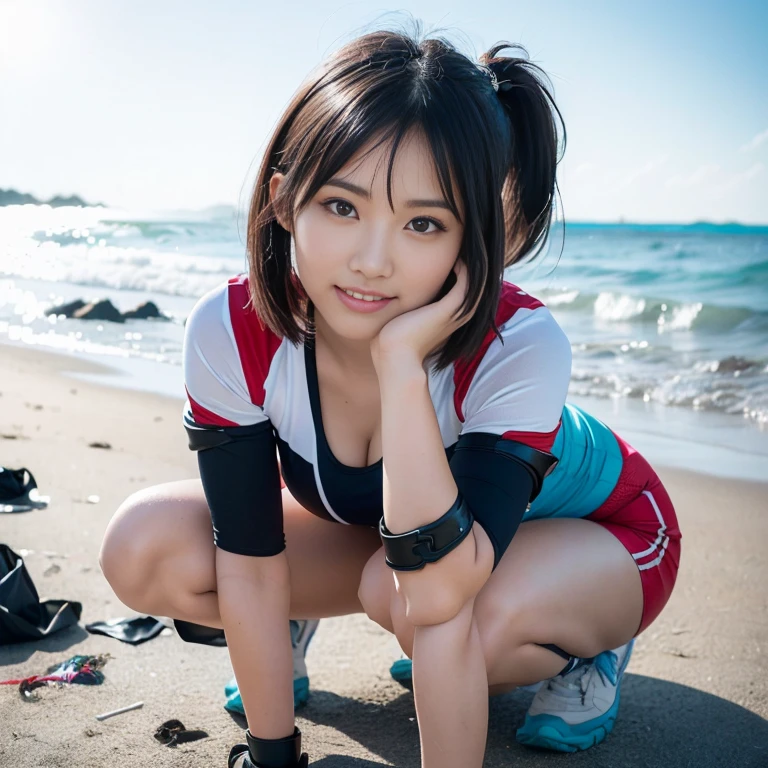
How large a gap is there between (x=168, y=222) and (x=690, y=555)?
2994 cm

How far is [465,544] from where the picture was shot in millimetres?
1865

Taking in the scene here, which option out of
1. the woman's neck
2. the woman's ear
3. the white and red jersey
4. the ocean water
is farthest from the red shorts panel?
the woman's ear

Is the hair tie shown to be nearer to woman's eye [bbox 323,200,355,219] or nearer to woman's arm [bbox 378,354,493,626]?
woman's eye [bbox 323,200,355,219]

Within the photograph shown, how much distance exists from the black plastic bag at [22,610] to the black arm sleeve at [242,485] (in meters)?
0.92

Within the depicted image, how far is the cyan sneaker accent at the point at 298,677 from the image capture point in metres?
2.48

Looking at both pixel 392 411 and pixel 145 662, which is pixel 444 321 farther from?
pixel 145 662

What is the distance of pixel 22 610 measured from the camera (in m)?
2.78

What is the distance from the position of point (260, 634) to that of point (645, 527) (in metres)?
1.04

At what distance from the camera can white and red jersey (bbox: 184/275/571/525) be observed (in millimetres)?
2027

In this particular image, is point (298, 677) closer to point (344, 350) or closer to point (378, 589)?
point (378, 589)

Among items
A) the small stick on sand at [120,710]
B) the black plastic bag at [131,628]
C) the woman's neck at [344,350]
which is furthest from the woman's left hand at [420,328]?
the black plastic bag at [131,628]

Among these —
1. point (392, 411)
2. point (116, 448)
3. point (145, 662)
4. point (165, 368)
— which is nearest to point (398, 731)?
point (145, 662)

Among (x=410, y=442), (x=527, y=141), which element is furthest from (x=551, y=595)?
(x=527, y=141)

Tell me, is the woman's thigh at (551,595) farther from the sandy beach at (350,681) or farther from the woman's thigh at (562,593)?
the sandy beach at (350,681)
